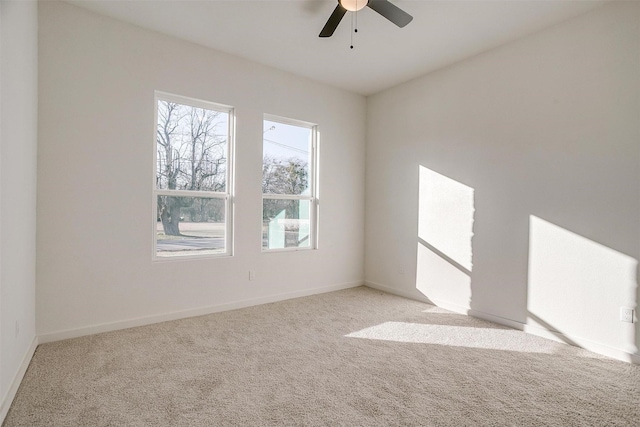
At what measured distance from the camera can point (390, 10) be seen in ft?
8.20

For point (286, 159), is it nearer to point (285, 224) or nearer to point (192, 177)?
point (285, 224)

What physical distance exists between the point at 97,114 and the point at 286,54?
6.44 feet

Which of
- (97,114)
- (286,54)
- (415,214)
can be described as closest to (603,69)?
(415,214)

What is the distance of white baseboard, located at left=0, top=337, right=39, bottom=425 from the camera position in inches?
71.5

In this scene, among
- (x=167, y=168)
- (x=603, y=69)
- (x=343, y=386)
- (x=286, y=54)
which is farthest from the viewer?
(x=286, y=54)

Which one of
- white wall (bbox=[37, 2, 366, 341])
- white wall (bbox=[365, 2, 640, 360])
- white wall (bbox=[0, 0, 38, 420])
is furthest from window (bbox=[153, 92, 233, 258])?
white wall (bbox=[365, 2, 640, 360])

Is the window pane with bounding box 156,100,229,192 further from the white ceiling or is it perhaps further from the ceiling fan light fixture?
the ceiling fan light fixture

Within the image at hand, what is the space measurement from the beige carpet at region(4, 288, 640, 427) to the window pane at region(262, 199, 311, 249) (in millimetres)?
1163

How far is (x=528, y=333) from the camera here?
10.4ft

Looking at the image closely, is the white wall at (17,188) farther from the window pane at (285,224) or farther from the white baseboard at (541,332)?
the white baseboard at (541,332)

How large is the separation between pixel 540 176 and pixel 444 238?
1.19m

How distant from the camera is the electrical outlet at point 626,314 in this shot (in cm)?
259

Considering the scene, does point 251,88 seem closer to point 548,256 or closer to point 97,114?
point 97,114

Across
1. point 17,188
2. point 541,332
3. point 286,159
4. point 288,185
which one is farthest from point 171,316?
point 541,332
